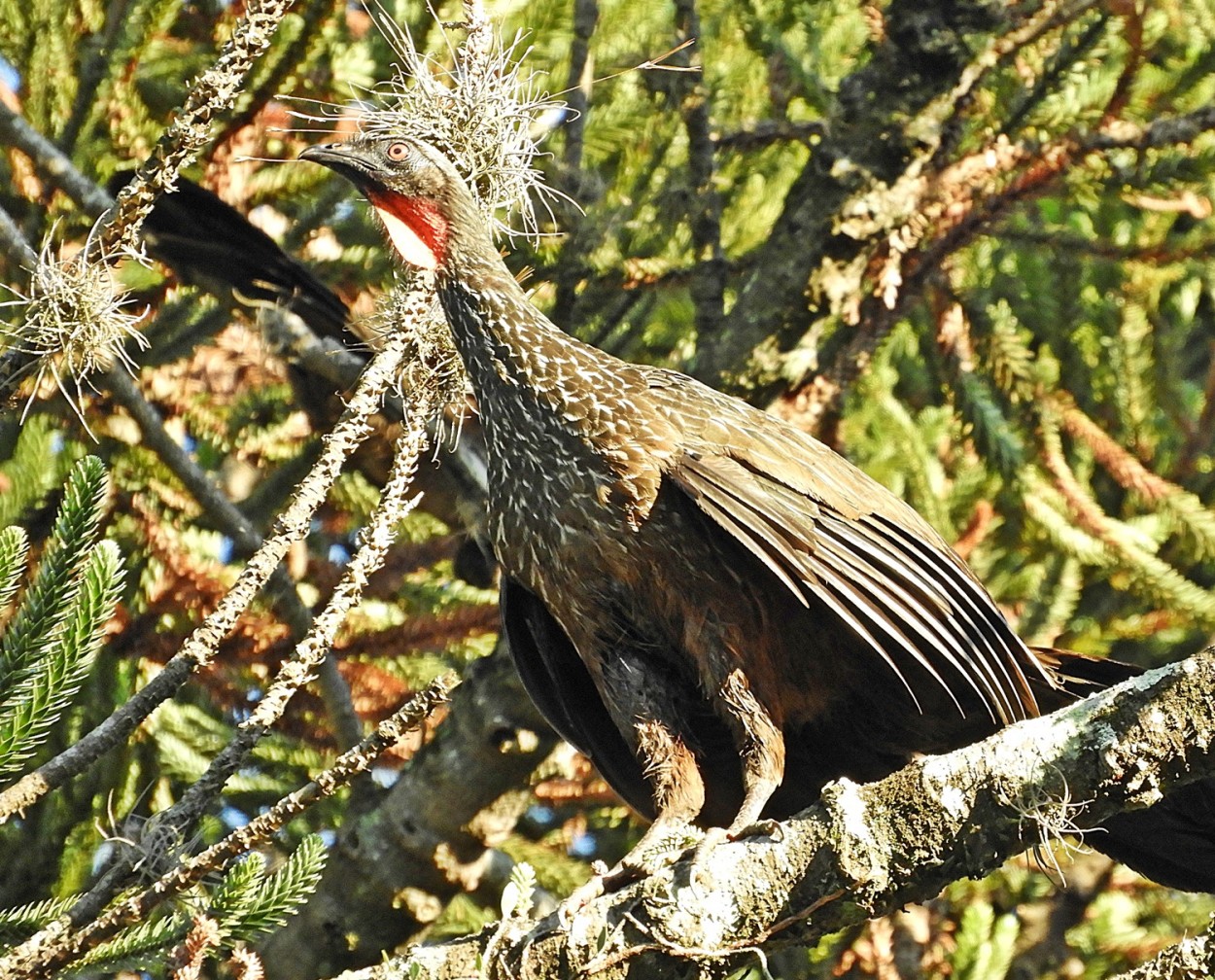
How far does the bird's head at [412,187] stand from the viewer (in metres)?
3.58

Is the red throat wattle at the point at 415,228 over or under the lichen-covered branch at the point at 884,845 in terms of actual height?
over

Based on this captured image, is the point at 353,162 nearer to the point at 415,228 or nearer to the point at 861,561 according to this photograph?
the point at 415,228

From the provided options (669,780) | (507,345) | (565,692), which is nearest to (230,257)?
(507,345)

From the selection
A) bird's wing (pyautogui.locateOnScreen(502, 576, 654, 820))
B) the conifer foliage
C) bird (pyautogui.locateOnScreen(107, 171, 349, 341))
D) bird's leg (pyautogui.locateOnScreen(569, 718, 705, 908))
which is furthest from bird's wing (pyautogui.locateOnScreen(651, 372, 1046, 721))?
bird (pyautogui.locateOnScreen(107, 171, 349, 341))

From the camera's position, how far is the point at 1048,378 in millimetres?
5312

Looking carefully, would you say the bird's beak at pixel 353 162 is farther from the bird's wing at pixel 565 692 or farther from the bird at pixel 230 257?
the bird's wing at pixel 565 692

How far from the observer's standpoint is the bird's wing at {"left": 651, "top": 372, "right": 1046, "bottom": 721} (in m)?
3.13

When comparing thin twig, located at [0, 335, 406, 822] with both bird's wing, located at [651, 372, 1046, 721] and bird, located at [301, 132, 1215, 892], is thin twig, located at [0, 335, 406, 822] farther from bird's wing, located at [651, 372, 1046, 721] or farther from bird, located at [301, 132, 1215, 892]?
bird's wing, located at [651, 372, 1046, 721]

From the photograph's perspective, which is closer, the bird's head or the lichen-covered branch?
the lichen-covered branch

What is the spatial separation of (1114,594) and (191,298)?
3351mm

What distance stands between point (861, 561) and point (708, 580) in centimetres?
33

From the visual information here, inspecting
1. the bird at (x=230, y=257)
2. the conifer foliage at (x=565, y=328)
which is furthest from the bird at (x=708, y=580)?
the bird at (x=230, y=257)

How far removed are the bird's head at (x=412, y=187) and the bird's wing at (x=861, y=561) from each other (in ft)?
2.52

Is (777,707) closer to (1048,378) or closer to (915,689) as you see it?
(915,689)
